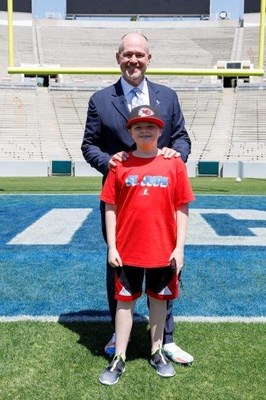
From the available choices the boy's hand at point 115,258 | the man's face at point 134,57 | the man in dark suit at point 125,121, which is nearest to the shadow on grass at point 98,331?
the man in dark suit at point 125,121

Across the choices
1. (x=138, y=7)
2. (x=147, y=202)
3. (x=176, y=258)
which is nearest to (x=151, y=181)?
(x=147, y=202)

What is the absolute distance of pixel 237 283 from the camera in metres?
4.08

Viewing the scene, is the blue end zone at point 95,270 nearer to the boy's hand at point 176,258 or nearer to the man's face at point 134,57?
the boy's hand at point 176,258

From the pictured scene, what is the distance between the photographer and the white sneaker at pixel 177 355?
262cm

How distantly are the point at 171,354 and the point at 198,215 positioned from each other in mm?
5331

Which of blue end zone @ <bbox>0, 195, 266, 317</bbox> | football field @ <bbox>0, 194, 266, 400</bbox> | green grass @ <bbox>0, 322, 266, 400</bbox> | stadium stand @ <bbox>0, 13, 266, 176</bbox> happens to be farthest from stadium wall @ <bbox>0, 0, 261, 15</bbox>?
green grass @ <bbox>0, 322, 266, 400</bbox>

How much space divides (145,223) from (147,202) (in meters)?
0.10

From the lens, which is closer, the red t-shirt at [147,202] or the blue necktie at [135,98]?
the red t-shirt at [147,202]

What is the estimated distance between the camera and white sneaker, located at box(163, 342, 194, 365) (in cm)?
262

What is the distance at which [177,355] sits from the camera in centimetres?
266

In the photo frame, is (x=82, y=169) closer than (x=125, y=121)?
No

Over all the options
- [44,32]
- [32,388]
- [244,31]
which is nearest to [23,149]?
[44,32]

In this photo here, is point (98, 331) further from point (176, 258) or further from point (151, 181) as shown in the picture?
point (151, 181)

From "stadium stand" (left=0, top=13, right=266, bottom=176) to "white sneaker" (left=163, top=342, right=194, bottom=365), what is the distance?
57.9ft
